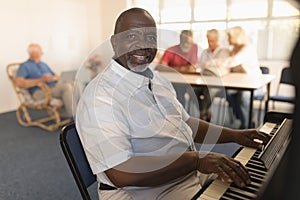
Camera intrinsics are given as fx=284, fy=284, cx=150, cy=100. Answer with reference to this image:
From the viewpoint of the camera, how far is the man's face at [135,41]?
1083mm

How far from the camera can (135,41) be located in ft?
3.57

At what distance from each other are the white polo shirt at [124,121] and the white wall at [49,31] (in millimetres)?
4139

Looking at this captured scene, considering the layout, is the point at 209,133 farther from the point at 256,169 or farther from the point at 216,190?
the point at 216,190

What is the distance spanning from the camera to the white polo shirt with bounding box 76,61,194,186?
1000 millimetres

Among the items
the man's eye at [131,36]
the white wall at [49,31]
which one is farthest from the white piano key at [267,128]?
the white wall at [49,31]

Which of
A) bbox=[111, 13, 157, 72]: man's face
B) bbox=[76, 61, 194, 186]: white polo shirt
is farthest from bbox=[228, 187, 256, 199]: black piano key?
bbox=[111, 13, 157, 72]: man's face

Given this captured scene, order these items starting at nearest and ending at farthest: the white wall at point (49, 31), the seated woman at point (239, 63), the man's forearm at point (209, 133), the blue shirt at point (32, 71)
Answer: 1. the man's forearm at point (209, 133)
2. the seated woman at point (239, 63)
3. the blue shirt at point (32, 71)
4. the white wall at point (49, 31)

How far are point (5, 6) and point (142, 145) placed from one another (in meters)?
4.43

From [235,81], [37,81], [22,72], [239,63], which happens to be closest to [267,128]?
[235,81]

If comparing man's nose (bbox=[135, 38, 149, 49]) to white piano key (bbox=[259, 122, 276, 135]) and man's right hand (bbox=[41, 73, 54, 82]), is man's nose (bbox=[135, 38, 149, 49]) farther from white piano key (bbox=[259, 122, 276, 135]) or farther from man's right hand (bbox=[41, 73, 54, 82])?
man's right hand (bbox=[41, 73, 54, 82])

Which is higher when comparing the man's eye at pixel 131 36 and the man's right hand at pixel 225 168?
the man's eye at pixel 131 36

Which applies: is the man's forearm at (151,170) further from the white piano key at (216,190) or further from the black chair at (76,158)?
the black chair at (76,158)

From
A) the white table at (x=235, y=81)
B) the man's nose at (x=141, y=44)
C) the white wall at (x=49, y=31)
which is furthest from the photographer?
the white wall at (x=49, y=31)

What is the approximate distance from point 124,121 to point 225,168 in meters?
0.39
